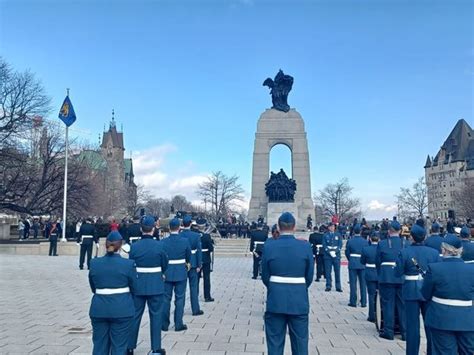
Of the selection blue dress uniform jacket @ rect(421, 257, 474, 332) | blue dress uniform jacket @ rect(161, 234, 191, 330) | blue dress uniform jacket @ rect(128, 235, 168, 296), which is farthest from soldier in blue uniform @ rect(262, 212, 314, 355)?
blue dress uniform jacket @ rect(161, 234, 191, 330)

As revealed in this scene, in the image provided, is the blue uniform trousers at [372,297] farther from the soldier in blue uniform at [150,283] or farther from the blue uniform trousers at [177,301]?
the soldier in blue uniform at [150,283]

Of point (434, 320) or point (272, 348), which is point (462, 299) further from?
point (272, 348)

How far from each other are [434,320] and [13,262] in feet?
67.3

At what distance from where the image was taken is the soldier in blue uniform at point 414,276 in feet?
20.5

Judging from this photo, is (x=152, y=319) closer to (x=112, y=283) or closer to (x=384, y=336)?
(x=112, y=283)

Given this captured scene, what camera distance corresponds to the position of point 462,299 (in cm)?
463

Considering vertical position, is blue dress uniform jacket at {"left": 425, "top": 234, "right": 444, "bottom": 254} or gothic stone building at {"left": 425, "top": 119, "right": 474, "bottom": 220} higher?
gothic stone building at {"left": 425, "top": 119, "right": 474, "bottom": 220}

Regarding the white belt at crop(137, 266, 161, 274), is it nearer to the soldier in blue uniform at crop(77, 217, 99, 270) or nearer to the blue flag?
the soldier in blue uniform at crop(77, 217, 99, 270)

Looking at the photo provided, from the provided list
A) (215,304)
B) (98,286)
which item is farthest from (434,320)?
(215,304)

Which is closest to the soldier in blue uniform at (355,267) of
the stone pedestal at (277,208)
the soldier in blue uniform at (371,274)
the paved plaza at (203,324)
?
the paved plaza at (203,324)

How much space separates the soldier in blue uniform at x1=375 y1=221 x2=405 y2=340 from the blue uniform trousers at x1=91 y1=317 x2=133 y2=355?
176 inches

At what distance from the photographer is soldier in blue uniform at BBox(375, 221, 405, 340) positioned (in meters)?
7.45

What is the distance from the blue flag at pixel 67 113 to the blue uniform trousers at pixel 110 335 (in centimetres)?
2181

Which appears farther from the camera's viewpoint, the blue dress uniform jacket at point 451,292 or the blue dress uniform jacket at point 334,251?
the blue dress uniform jacket at point 334,251
